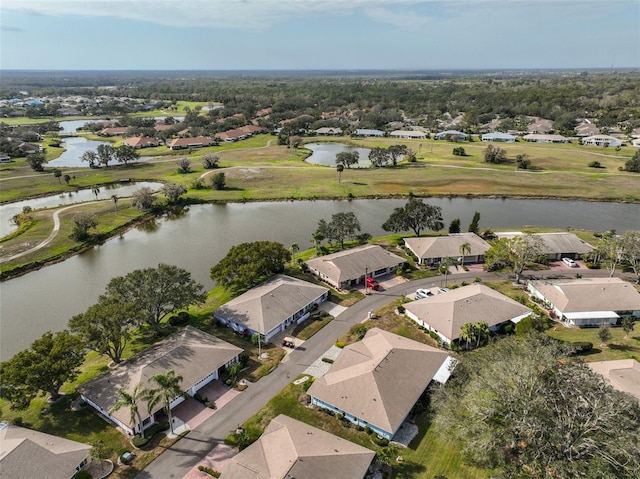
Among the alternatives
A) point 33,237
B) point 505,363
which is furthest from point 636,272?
point 33,237

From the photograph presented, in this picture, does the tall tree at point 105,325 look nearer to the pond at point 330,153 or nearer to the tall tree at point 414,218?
the tall tree at point 414,218

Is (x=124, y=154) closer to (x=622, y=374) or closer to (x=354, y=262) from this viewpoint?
(x=354, y=262)

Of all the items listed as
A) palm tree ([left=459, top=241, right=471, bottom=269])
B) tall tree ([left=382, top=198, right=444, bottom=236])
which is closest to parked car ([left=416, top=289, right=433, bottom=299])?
palm tree ([left=459, top=241, right=471, bottom=269])

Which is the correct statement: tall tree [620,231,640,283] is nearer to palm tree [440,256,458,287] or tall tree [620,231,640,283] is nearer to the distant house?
palm tree [440,256,458,287]

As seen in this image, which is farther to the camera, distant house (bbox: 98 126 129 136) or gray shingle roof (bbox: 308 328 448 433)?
distant house (bbox: 98 126 129 136)

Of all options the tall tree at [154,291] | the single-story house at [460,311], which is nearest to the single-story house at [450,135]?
the single-story house at [460,311]

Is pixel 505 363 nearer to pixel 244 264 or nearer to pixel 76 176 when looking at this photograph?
pixel 244 264
